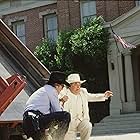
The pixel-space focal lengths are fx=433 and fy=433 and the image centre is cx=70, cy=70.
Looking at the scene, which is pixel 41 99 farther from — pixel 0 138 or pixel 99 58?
pixel 99 58

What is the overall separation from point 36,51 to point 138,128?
8301 millimetres

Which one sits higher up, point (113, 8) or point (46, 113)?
point (113, 8)

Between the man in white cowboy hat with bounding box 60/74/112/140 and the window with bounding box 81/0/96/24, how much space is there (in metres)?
14.8

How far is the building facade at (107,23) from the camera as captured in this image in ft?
61.1

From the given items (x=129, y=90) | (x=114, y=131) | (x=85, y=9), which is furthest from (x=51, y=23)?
(x=114, y=131)

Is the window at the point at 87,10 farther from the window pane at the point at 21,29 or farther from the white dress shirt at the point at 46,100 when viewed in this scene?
the white dress shirt at the point at 46,100

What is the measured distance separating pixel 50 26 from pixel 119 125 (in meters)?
8.66

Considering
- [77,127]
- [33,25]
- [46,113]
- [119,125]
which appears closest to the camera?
[46,113]

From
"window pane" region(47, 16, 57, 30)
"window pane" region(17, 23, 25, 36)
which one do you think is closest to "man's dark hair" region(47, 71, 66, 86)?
"window pane" region(47, 16, 57, 30)

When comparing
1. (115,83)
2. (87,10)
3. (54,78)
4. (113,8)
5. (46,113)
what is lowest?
(115,83)

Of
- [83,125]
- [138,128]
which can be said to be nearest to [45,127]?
[83,125]

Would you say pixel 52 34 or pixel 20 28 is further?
pixel 20 28

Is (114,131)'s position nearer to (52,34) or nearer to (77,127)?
(52,34)

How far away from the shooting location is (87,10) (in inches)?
839
